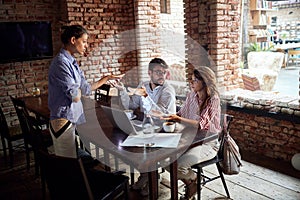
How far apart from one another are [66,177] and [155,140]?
2.09 feet

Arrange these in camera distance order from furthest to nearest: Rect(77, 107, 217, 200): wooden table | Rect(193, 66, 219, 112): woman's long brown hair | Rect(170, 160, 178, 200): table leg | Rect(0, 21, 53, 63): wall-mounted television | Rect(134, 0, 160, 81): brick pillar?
Rect(134, 0, 160, 81): brick pillar < Rect(0, 21, 53, 63): wall-mounted television < Rect(193, 66, 219, 112): woman's long brown hair < Rect(170, 160, 178, 200): table leg < Rect(77, 107, 217, 200): wooden table

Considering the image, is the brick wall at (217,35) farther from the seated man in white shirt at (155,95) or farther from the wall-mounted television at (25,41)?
the wall-mounted television at (25,41)

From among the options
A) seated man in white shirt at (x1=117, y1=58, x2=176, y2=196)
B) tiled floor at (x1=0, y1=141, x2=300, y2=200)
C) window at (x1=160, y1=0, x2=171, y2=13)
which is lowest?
tiled floor at (x1=0, y1=141, x2=300, y2=200)

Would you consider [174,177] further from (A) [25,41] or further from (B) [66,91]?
(A) [25,41]

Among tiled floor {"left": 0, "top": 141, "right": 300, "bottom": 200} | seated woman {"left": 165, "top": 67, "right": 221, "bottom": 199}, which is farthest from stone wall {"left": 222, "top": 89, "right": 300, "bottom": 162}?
seated woman {"left": 165, "top": 67, "right": 221, "bottom": 199}

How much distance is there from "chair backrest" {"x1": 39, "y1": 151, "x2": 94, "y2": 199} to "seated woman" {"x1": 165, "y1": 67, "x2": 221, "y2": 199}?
2.80 ft

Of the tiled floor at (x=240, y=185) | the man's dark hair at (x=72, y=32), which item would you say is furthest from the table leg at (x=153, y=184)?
the man's dark hair at (x=72, y=32)

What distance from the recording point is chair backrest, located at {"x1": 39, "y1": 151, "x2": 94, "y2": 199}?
1549 mm

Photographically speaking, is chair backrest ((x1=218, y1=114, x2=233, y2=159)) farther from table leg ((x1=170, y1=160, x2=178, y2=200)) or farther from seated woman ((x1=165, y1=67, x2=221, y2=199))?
table leg ((x1=170, y1=160, x2=178, y2=200))

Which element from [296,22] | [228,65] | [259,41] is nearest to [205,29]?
[228,65]

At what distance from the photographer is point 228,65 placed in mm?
3537

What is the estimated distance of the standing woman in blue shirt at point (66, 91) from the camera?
6.88 ft

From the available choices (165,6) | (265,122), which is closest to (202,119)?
(265,122)

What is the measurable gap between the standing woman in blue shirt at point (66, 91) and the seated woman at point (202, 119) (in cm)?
74
